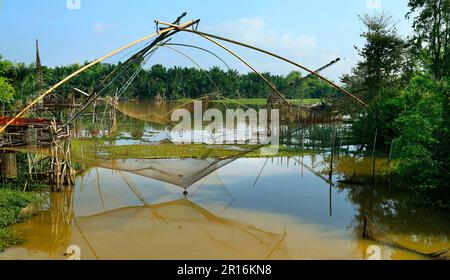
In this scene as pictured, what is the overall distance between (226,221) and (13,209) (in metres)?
3.84

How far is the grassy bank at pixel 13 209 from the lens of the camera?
6551 mm

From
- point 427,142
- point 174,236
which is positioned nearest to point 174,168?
point 174,236

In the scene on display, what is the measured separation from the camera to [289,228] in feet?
23.6

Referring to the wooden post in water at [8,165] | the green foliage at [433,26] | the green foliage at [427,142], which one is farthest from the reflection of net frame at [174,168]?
the green foliage at [433,26]

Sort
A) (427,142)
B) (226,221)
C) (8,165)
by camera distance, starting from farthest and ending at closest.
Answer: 1. (8,165)
2. (427,142)
3. (226,221)

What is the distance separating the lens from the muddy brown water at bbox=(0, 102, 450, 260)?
6.28 metres

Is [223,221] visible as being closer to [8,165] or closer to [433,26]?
[8,165]

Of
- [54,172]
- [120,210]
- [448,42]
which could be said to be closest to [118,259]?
[120,210]

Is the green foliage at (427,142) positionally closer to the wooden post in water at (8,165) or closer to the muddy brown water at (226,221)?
the muddy brown water at (226,221)

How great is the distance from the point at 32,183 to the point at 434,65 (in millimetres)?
11854

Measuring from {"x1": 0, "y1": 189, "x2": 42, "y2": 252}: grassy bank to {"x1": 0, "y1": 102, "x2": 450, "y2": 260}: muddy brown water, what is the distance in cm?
18

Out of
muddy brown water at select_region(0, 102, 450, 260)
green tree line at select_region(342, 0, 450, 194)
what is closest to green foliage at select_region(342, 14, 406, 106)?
green tree line at select_region(342, 0, 450, 194)

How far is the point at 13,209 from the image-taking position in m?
7.66

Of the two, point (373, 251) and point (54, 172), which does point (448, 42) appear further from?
point (54, 172)
